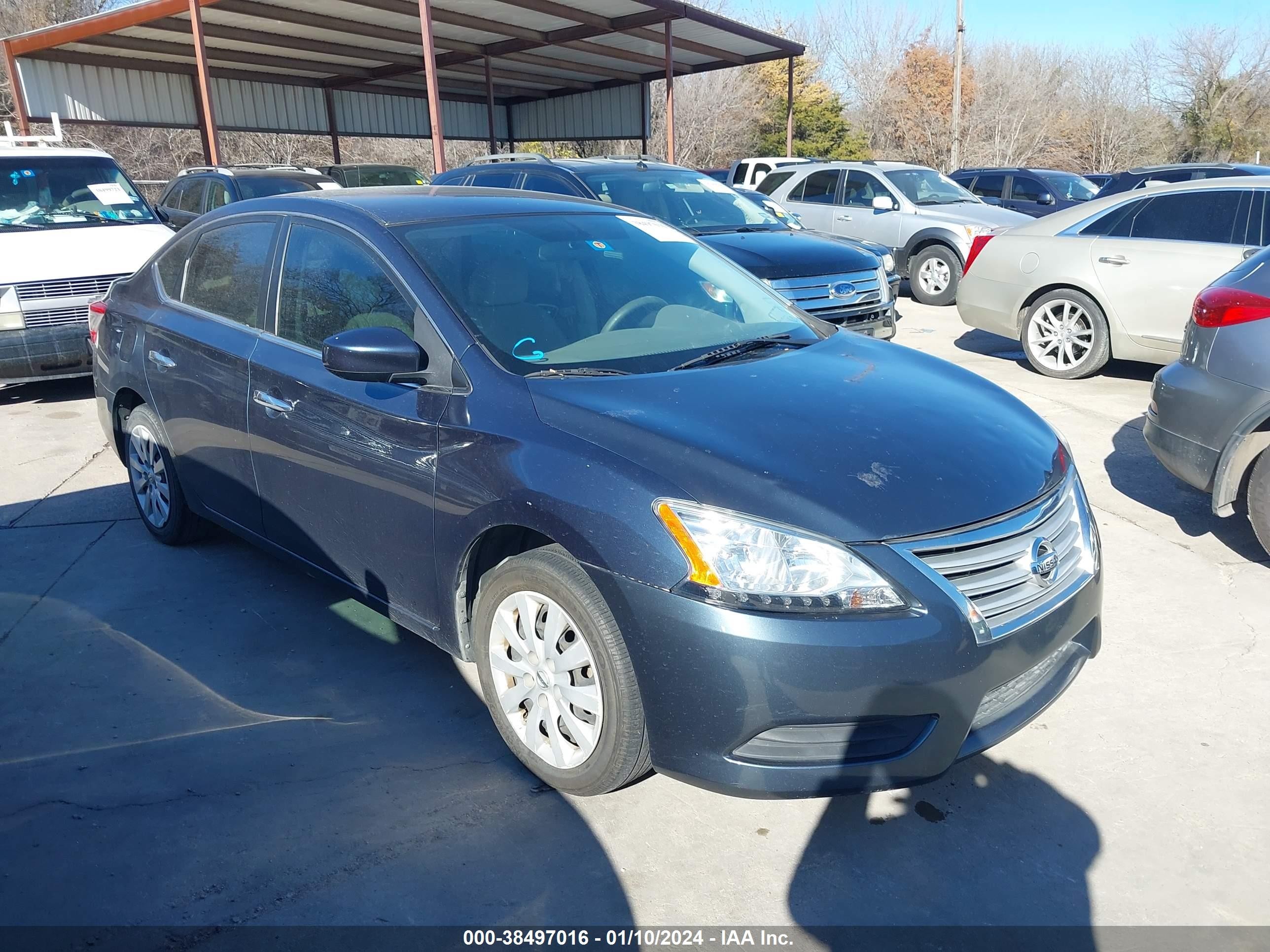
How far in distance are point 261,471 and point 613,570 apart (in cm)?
196

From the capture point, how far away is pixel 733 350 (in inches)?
138

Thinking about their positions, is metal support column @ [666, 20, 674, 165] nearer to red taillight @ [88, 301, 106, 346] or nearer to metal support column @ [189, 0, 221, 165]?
metal support column @ [189, 0, 221, 165]

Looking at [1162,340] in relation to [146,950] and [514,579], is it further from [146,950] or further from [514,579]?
[146,950]

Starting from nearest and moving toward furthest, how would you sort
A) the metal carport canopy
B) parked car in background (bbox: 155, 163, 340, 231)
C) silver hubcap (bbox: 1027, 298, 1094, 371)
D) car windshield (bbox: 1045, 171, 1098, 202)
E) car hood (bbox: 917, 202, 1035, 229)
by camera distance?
silver hubcap (bbox: 1027, 298, 1094, 371) < parked car in background (bbox: 155, 163, 340, 231) < car hood (bbox: 917, 202, 1035, 229) < the metal carport canopy < car windshield (bbox: 1045, 171, 1098, 202)

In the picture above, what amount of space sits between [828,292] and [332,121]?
19432 millimetres

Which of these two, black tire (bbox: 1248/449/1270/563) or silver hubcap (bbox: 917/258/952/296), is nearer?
black tire (bbox: 1248/449/1270/563)

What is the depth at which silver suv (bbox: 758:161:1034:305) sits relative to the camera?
12.2 m

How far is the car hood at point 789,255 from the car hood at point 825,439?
457cm

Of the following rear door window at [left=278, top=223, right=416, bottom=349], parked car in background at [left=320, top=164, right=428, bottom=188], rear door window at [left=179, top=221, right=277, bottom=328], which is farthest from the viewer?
parked car in background at [left=320, top=164, right=428, bottom=188]

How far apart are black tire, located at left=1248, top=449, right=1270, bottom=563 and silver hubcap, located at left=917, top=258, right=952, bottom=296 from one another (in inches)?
325

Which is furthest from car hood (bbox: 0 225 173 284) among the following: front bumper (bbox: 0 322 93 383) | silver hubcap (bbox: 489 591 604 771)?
silver hubcap (bbox: 489 591 604 771)

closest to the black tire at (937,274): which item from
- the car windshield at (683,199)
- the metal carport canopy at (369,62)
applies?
the car windshield at (683,199)

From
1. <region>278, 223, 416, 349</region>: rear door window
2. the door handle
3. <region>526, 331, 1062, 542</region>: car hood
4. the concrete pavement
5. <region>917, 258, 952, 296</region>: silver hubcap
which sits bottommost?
the concrete pavement

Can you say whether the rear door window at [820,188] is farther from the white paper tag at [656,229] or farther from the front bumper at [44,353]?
the white paper tag at [656,229]
